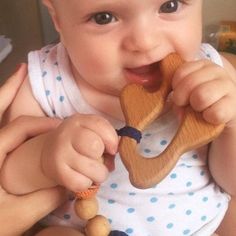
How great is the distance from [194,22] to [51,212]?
36 centimetres

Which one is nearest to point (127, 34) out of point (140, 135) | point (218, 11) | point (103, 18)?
point (103, 18)

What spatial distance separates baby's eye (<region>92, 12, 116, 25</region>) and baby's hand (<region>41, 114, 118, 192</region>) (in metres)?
0.13

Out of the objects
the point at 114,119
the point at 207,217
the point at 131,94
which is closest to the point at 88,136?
the point at 131,94

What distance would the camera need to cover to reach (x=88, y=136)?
1.95 ft

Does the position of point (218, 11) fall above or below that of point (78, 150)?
below

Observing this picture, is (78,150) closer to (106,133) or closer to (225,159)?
(106,133)

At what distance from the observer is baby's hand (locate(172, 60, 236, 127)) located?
0.60m

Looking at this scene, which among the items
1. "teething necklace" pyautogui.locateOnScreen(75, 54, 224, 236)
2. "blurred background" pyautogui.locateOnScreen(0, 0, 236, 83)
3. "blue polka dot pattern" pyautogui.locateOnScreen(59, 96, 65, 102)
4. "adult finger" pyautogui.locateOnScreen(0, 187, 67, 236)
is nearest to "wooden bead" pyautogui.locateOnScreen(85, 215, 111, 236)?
"teething necklace" pyautogui.locateOnScreen(75, 54, 224, 236)

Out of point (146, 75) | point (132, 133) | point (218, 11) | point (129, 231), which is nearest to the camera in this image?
point (132, 133)

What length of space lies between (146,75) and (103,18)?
92 millimetres

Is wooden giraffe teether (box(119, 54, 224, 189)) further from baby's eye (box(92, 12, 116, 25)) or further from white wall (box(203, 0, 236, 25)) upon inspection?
white wall (box(203, 0, 236, 25))

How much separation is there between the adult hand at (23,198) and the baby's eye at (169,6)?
22cm

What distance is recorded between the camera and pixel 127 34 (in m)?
0.66

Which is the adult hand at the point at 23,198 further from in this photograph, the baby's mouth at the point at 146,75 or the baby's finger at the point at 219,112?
the baby's finger at the point at 219,112
